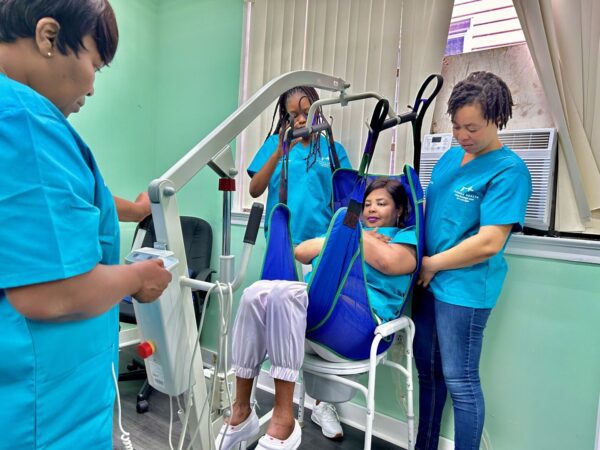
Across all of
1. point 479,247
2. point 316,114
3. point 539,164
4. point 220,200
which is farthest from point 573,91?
point 220,200

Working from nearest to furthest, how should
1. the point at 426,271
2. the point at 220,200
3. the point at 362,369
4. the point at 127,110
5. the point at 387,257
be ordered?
the point at 362,369 → the point at 387,257 → the point at 426,271 → the point at 220,200 → the point at 127,110

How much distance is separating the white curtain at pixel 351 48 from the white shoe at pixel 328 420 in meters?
1.22

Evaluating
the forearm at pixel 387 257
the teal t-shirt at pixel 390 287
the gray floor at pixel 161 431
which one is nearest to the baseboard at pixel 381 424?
the gray floor at pixel 161 431

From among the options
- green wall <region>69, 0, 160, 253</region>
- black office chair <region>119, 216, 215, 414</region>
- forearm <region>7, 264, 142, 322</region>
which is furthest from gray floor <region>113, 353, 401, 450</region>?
forearm <region>7, 264, 142, 322</region>

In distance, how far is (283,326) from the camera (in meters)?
1.13

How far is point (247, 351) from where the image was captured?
4.01 ft

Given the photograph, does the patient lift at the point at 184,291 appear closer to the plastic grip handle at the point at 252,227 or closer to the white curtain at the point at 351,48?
the plastic grip handle at the point at 252,227

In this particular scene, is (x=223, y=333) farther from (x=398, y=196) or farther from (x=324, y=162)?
(x=324, y=162)

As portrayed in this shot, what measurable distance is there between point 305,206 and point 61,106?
3.94ft

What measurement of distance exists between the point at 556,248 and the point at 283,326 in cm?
111

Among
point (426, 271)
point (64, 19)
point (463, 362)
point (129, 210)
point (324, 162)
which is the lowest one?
point (463, 362)

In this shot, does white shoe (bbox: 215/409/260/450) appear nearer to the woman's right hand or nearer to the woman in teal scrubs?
the woman in teal scrubs

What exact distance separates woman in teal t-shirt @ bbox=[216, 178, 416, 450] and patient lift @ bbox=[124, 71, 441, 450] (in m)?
0.13

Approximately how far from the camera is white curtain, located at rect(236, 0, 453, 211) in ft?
5.98
